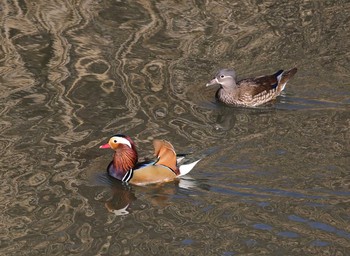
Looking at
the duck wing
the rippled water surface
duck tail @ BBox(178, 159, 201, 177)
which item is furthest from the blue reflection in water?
the duck wing

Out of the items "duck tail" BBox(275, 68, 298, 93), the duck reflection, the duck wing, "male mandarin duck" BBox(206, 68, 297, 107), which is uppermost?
"duck tail" BBox(275, 68, 298, 93)

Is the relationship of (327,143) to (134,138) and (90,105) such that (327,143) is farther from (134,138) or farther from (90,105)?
(90,105)

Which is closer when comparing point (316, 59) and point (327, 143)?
point (327, 143)

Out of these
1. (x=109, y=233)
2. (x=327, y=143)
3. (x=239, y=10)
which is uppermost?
(x=239, y=10)

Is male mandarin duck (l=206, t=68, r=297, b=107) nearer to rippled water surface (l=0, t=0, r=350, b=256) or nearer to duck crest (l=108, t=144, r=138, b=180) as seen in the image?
rippled water surface (l=0, t=0, r=350, b=256)

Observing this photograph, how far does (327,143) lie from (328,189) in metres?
1.16

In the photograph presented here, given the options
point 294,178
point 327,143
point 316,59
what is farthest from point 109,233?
point 316,59

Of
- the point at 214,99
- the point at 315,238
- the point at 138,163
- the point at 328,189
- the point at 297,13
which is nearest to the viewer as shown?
the point at 315,238

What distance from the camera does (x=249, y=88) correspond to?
1343cm

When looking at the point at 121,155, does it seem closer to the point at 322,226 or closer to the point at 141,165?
the point at 141,165

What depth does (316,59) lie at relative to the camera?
14.2 m

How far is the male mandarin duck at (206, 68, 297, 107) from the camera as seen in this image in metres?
13.4

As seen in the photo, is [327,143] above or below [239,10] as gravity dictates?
below

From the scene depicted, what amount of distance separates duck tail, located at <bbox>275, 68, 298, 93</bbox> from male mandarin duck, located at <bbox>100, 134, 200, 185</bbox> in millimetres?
2755
